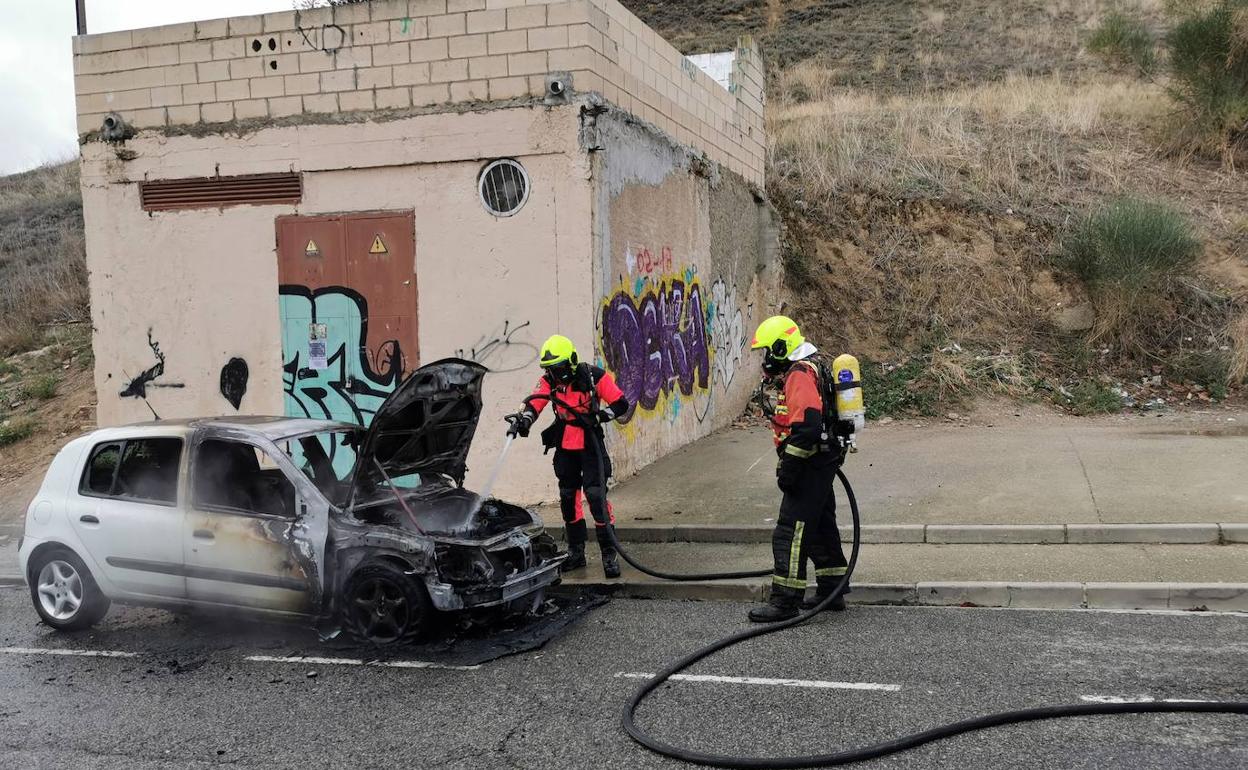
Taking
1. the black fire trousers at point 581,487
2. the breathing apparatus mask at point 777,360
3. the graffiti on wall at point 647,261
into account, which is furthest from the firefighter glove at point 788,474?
the graffiti on wall at point 647,261

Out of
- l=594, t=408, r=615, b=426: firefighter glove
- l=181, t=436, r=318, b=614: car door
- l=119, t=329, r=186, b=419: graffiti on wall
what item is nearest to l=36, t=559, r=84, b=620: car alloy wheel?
l=181, t=436, r=318, b=614: car door

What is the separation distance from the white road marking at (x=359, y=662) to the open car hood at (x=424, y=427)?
1004 mm

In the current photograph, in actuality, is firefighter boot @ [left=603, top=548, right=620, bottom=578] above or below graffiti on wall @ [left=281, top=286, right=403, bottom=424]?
below

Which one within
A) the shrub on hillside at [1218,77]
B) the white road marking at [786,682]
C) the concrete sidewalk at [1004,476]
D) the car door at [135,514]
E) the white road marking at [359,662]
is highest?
the shrub on hillside at [1218,77]

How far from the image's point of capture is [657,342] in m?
10.7

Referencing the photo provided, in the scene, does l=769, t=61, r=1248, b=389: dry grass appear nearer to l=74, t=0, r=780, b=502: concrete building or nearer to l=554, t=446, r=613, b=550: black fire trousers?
l=74, t=0, r=780, b=502: concrete building

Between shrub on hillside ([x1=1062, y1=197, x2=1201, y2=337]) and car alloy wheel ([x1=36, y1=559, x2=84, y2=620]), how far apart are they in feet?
42.5

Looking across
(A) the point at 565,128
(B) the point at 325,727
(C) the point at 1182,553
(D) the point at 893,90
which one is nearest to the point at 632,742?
(B) the point at 325,727

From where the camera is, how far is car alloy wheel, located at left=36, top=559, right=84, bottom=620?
21.1 ft

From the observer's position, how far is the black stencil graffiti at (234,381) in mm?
10305

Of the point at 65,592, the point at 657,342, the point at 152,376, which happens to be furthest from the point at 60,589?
the point at 657,342

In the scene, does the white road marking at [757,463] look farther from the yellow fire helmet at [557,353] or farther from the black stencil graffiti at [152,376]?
the black stencil graffiti at [152,376]

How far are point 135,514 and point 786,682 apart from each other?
14.1ft

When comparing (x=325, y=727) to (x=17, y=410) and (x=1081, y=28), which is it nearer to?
Answer: (x=17, y=410)
